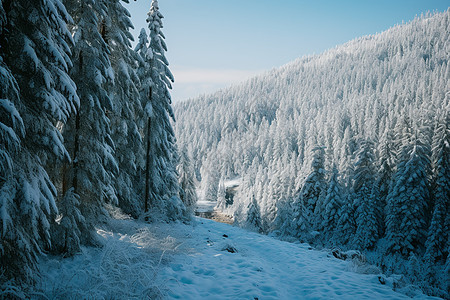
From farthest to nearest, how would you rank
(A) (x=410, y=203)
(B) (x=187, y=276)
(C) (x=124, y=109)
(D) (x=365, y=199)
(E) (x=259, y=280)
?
(D) (x=365, y=199), (A) (x=410, y=203), (C) (x=124, y=109), (E) (x=259, y=280), (B) (x=187, y=276)

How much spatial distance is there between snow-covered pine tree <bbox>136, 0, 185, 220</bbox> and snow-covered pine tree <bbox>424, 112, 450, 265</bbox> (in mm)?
32648

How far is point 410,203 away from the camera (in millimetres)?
33312

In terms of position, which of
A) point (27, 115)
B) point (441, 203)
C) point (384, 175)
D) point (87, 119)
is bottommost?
point (27, 115)

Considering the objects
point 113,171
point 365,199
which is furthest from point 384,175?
point 113,171

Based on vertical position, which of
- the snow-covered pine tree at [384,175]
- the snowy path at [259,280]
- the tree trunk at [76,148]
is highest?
the snow-covered pine tree at [384,175]

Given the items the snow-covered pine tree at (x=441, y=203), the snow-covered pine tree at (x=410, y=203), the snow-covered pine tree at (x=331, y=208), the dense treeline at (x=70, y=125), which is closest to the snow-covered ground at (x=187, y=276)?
the dense treeline at (x=70, y=125)

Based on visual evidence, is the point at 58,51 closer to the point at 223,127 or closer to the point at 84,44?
the point at 84,44

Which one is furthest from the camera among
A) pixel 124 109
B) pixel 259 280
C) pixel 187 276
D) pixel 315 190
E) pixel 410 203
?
pixel 315 190

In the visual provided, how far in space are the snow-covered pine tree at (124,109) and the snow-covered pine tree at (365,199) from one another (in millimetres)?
31625

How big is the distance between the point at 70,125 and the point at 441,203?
4130cm

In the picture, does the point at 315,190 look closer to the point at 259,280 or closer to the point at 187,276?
the point at 259,280

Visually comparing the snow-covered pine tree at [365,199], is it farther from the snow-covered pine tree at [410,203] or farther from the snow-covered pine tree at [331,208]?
the snow-covered pine tree at [331,208]

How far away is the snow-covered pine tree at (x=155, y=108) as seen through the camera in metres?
17.9

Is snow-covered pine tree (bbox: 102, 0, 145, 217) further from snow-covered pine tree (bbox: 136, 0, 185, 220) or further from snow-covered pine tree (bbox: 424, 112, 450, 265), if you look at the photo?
snow-covered pine tree (bbox: 424, 112, 450, 265)
